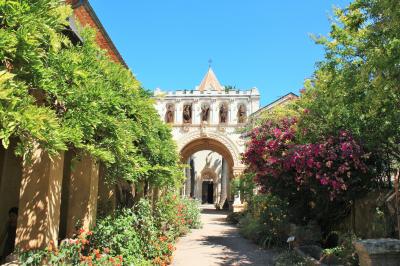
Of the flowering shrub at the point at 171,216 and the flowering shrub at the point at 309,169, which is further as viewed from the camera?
the flowering shrub at the point at 171,216

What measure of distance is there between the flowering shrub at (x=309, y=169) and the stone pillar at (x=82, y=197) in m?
4.29

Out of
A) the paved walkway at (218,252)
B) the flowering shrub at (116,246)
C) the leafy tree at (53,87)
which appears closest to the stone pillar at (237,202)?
the paved walkway at (218,252)

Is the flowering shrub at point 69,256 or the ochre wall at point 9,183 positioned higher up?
the ochre wall at point 9,183

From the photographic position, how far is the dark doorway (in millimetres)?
41125

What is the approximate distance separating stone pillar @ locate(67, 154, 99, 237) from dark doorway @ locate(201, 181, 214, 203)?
3493 centimetres

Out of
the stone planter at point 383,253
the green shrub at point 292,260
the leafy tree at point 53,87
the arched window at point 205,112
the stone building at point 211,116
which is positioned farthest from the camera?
the arched window at point 205,112

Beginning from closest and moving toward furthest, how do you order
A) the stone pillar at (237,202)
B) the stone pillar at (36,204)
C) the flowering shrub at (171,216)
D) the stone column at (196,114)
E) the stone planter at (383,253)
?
the stone pillar at (36,204)
the stone planter at (383,253)
the flowering shrub at (171,216)
the stone pillar at (237,202)
the stone column at (196,114)

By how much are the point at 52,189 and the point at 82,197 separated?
4.68 feet

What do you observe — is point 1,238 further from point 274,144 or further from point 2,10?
point 274,144

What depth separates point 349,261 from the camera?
679 centimetres

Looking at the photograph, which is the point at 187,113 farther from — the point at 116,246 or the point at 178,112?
the point at 116,246

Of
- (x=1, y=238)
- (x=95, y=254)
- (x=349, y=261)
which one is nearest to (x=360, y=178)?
(x=349, y=261)

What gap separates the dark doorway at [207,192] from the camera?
41125mm

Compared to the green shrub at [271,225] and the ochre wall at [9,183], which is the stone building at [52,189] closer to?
the ochre wall at [9,183]
